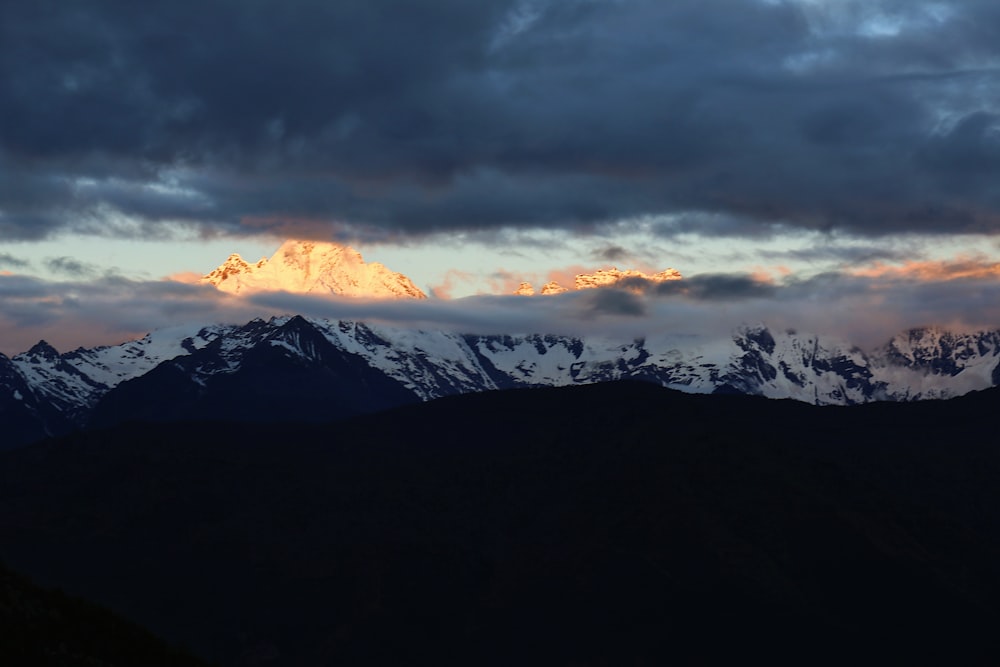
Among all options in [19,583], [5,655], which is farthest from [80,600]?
[5,655]

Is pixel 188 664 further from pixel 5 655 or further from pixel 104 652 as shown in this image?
pixel 5 655

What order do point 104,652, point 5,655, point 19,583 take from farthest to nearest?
point 19,583, point 104,652, point 5,655

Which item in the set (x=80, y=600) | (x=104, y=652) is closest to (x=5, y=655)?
(x=104, y=652)

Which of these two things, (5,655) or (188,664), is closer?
(5,655)

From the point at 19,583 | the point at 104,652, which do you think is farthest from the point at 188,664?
the point at 19,583

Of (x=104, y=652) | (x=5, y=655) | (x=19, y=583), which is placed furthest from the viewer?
(x=19, y=583)

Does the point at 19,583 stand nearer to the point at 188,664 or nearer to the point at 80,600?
the point at 80,600

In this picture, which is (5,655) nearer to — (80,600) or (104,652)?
(104,652)

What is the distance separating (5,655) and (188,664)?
22.4 meters

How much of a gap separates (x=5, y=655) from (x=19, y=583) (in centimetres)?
2969

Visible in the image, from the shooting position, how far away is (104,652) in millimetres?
176625

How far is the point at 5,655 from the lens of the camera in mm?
160375

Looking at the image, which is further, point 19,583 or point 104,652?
point 19,583

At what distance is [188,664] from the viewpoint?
178875 millimetres
